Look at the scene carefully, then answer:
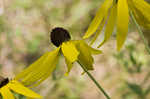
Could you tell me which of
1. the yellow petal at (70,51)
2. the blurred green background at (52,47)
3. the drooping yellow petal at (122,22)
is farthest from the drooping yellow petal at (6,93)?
the blurred green background at (52,47)

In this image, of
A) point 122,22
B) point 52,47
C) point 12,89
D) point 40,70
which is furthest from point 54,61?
point 52,47

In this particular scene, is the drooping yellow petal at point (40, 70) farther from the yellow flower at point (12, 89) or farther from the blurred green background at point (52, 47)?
the blurred green background at point (52, 47)

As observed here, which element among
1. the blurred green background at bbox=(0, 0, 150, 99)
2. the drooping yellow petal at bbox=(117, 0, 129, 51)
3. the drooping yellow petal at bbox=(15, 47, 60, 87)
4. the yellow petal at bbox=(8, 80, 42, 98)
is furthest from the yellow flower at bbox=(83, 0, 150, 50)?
the blurred green background at bbox=(0, 0, 150, 99)

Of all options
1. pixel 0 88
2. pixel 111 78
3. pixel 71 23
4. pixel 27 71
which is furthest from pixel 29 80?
pixel 71 23

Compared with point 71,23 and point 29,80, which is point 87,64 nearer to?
point 29,80

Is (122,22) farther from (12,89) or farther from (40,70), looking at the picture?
(12,89)

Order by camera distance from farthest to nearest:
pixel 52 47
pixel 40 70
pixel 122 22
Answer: pixel 52 47
pixel 40 70
pixel 122 22
